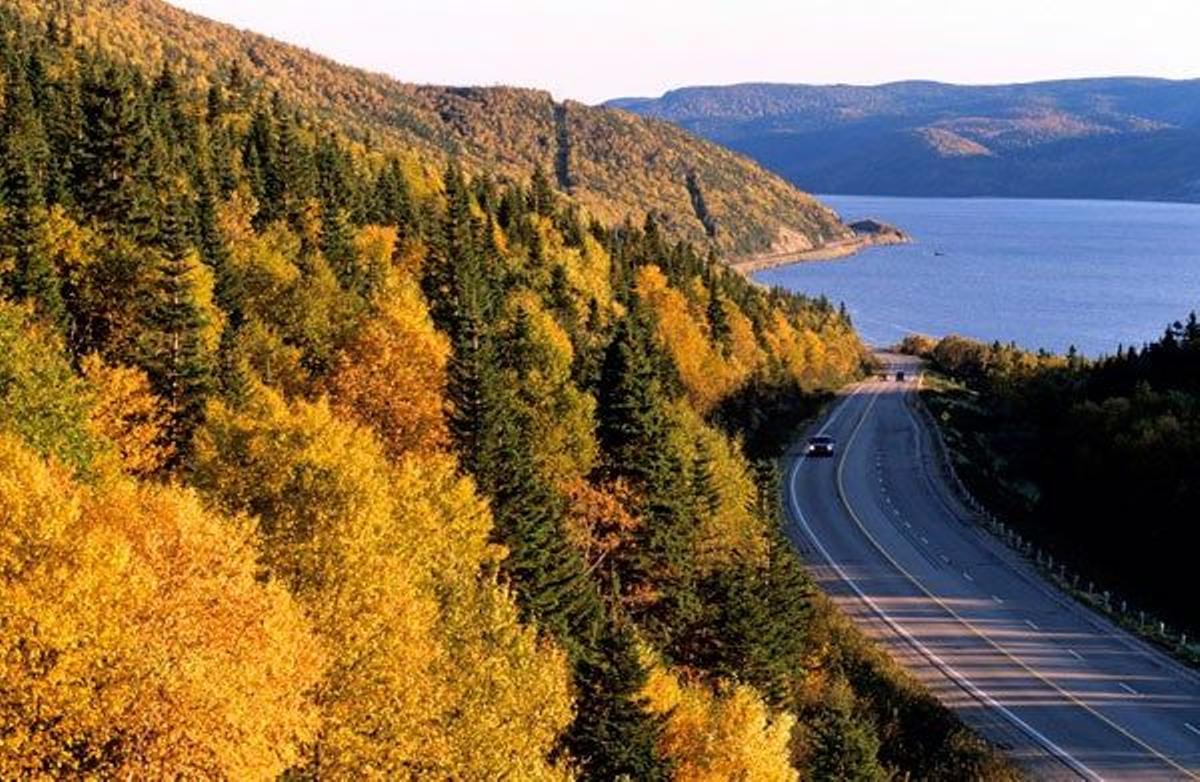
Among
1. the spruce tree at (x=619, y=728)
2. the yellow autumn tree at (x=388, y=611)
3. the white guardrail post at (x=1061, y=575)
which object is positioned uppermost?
the yellow autumn tree at (x=388, y=611)

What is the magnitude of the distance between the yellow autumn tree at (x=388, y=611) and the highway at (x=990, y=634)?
2439 cm

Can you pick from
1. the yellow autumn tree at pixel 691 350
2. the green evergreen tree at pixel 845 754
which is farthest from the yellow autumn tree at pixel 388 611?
the yellow autumn tree at pixel 691 350

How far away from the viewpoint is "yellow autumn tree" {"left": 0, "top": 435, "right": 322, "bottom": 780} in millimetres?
21719

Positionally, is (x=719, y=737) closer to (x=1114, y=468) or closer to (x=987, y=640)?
(x=987, y=640)

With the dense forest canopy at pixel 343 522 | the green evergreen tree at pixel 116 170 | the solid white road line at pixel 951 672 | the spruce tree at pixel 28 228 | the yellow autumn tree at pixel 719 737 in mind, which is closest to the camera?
the dense forest canopy at pixel 343 522

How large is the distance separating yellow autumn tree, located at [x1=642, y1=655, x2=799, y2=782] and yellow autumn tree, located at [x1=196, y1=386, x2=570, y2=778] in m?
4.19

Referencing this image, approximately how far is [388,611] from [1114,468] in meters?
66.5

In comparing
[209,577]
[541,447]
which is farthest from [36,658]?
[541,447]

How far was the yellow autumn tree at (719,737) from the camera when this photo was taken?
115 feet

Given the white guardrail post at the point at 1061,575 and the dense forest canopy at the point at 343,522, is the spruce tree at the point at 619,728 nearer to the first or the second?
the dense forest canopy at the point at 343,522

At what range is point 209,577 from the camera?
2608cm

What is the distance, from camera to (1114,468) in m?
81.3

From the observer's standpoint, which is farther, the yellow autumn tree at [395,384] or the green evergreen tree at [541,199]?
the green evergreen tree at [541,199]

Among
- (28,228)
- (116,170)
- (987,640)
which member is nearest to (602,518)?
(987,640)
